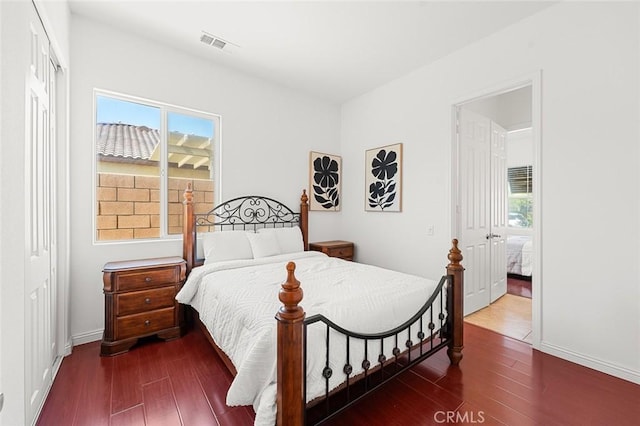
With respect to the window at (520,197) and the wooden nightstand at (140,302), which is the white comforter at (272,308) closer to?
the wooden nightstand at (140,302)

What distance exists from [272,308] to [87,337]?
215cm

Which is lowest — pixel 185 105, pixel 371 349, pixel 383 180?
pixel 371 349

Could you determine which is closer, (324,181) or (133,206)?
(133,206)

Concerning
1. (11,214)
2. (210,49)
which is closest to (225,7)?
(210,49)

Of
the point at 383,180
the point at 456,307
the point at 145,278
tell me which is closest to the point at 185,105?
the point at 145,278

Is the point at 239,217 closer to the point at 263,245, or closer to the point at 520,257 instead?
the point at 263,245

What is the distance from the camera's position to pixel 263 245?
315 centimetres

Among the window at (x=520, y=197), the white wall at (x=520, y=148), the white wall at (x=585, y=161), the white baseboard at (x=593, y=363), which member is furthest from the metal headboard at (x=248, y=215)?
the white wall at (x=520, y=148)

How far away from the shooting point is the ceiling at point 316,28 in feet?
7.84

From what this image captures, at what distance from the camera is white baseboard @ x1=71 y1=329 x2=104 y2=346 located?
8.28 feet

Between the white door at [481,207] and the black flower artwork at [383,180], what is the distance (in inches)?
32.4

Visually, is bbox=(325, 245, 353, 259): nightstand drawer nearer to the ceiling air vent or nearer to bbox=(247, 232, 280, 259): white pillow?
Answer: bbox=(247, 232, 280, 259): white pillow

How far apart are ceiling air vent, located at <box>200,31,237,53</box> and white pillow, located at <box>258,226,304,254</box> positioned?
2.03 meters

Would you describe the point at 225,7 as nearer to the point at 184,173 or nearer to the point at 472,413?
the point at 184,173
